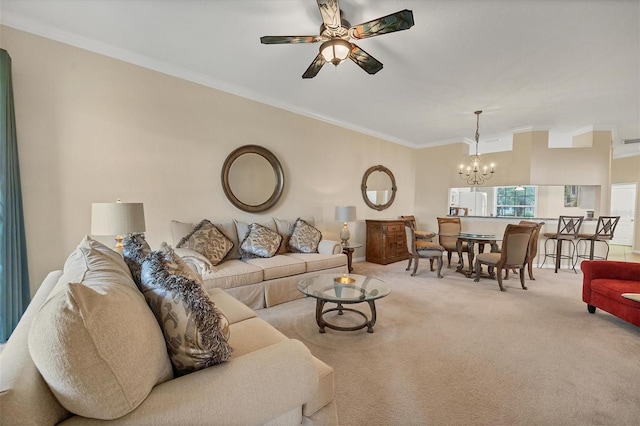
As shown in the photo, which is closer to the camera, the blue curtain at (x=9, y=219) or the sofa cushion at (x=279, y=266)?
the blue curtain at (x=9, y=219)

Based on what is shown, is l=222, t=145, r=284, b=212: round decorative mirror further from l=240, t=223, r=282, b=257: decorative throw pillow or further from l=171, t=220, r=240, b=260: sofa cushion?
l=240, t=223, r=282, b=257: decorative throw pillow

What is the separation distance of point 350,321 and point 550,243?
502cm

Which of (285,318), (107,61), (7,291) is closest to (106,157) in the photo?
(107,61)

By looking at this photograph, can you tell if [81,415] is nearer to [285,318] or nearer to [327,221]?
[285,318]

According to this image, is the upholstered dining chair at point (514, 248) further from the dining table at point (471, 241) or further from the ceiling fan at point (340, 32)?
the ceiling fan at point (340, 32)

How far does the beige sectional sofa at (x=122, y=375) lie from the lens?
68cm

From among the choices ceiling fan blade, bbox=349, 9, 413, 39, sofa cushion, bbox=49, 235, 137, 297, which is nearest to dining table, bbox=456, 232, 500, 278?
ceiling fan blade, bbox=349, 9, 413, 39

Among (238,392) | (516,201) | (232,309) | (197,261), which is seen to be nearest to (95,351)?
(238,392)

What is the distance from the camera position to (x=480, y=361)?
208 centimetres

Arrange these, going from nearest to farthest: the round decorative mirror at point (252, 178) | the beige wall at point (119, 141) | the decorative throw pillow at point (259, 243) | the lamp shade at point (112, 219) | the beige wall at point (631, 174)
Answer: the lamp shade at point (112, 219) < the beige wall at point (119, 141) < the decorative throw pillow at point (259, 243) < the round decorative mirror at point (252, 178) < the beige wall at point (631, 174)

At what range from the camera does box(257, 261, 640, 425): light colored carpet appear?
159cm

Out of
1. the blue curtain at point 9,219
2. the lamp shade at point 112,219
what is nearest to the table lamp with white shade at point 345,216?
the lamp shade at point 112,219

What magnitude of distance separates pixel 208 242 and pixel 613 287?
4277 mm

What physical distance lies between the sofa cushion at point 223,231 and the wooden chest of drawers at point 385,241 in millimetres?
2843
